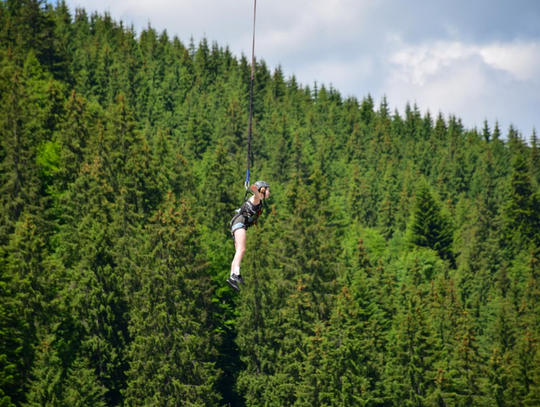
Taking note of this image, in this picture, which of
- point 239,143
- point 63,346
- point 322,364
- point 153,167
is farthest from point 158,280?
point 239,143

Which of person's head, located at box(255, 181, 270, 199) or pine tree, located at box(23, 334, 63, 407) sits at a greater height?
person's head, located at box(255, 181, 270, 199)

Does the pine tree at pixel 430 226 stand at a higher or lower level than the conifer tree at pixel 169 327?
higher

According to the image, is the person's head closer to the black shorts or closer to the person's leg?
the black shorts

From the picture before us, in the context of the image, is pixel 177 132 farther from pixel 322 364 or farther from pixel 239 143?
pixel 322 364

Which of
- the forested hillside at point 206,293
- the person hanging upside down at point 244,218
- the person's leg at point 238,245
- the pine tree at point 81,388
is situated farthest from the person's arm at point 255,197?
the pine tree at point 81,388

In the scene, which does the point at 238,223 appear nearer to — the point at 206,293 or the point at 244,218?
the point at 244,218

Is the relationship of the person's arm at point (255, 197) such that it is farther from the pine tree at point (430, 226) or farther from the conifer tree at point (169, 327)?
the pine tree at point (430, 226)

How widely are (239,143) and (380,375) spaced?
72.5 meters

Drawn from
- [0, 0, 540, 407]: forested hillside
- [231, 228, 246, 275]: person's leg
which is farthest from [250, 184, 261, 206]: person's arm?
[0, 0, 540, 407]: forested hillside

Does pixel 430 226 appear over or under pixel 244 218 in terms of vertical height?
over

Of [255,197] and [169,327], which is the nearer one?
[255,197]

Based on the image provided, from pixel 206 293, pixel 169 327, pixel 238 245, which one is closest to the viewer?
pixel 238 245

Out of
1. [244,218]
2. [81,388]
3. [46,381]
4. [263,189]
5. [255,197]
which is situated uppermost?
[263,189]

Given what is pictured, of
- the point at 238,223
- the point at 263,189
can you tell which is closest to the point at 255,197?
the point at 263,189
